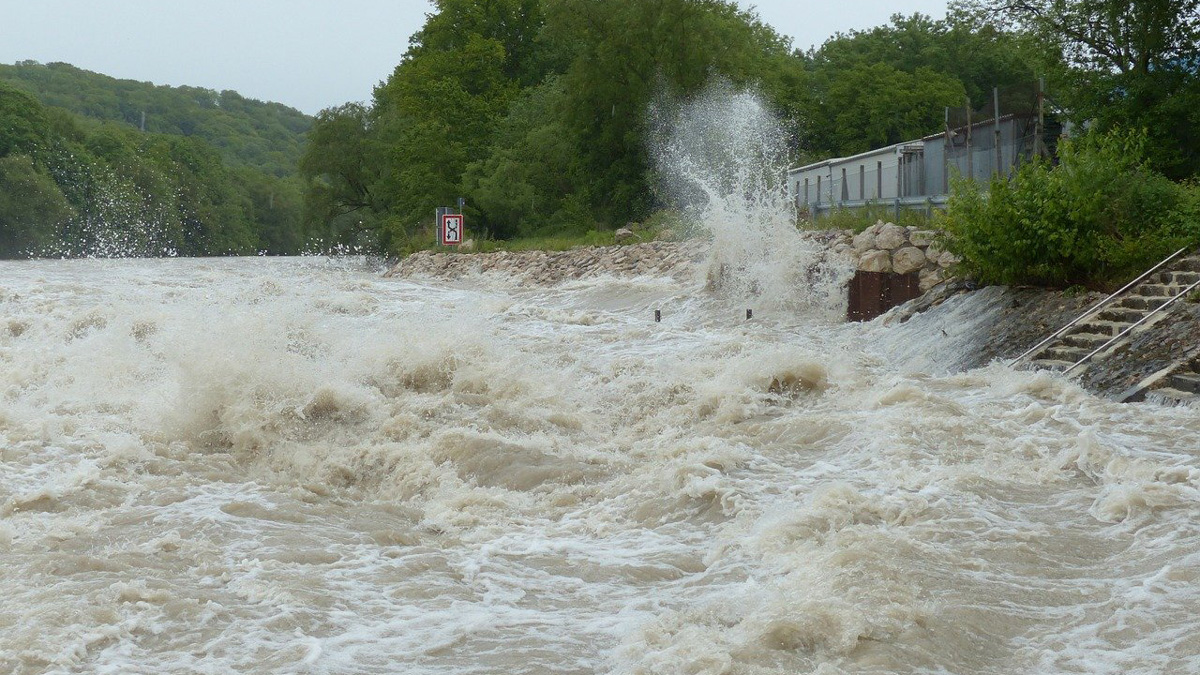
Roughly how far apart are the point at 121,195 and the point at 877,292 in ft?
262

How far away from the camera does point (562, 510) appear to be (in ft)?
27.6

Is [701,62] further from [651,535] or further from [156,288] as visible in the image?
[651,535]

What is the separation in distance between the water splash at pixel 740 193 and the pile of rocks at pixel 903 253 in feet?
2.55

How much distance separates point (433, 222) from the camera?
5416 cm

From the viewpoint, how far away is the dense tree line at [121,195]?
73.1m

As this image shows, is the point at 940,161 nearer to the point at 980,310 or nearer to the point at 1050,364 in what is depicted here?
the point at 980,310

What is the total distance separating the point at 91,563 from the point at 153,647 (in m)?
1.39

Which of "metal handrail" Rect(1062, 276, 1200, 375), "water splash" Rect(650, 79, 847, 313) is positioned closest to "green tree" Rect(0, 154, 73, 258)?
"water splash" Rect(650, 79, 847, 313)

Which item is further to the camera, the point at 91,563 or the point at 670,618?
the point at 91,563

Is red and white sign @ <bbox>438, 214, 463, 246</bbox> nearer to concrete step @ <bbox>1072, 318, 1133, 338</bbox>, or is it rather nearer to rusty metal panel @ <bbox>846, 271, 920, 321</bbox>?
rusty metal panel @ <bbox>846, 271, 920, 321</bbox>

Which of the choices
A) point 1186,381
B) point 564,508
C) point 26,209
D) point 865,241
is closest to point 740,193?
point 865,241

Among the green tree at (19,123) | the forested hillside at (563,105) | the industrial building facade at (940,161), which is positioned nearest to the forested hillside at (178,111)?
the green tree at (19,123)

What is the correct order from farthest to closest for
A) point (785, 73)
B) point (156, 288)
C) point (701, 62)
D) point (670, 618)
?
point (785, 73), point (701, 62), point (156, 288), point (670, 618)

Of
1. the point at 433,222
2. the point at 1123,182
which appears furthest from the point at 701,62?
the point at 1123,182
